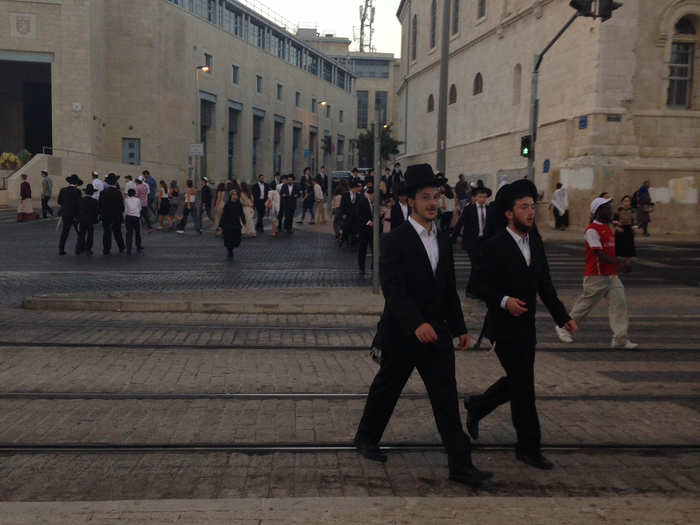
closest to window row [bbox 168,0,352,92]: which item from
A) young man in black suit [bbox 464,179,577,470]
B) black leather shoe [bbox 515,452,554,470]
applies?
young man in black suit [bbox 464,179,577,470]

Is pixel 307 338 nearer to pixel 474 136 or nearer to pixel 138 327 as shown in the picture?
pixel 138 327

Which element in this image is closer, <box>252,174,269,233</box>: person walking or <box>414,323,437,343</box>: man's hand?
<box>414,323,437,343</box>: man's hand

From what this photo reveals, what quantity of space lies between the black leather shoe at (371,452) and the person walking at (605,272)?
4553 mm

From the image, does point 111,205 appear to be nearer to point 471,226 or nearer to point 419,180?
point 471,226

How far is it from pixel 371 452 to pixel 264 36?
210 feet

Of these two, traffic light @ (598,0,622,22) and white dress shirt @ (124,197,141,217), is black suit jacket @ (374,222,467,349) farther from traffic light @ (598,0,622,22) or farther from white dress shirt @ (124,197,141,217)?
traffic light @ (598,0,622,22)

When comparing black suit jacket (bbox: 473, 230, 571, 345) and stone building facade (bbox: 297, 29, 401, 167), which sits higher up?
stone building facade (bbox: 297, 29, 401, 167)

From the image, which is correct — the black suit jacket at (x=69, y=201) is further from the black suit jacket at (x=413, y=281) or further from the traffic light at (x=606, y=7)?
the black suit jacket at (x=413, y=281)

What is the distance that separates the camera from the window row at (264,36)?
5484cm

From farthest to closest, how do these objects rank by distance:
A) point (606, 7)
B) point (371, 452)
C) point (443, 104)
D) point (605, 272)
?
point (443, 104)
point (606, 7)
point (605, 272)
point (371, 452)

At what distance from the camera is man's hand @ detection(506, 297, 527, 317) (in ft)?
15.5

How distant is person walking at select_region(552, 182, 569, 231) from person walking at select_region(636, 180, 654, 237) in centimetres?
266

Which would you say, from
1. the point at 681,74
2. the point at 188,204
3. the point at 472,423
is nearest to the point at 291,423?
the point at 472,423

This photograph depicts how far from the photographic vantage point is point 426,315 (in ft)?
15.0
